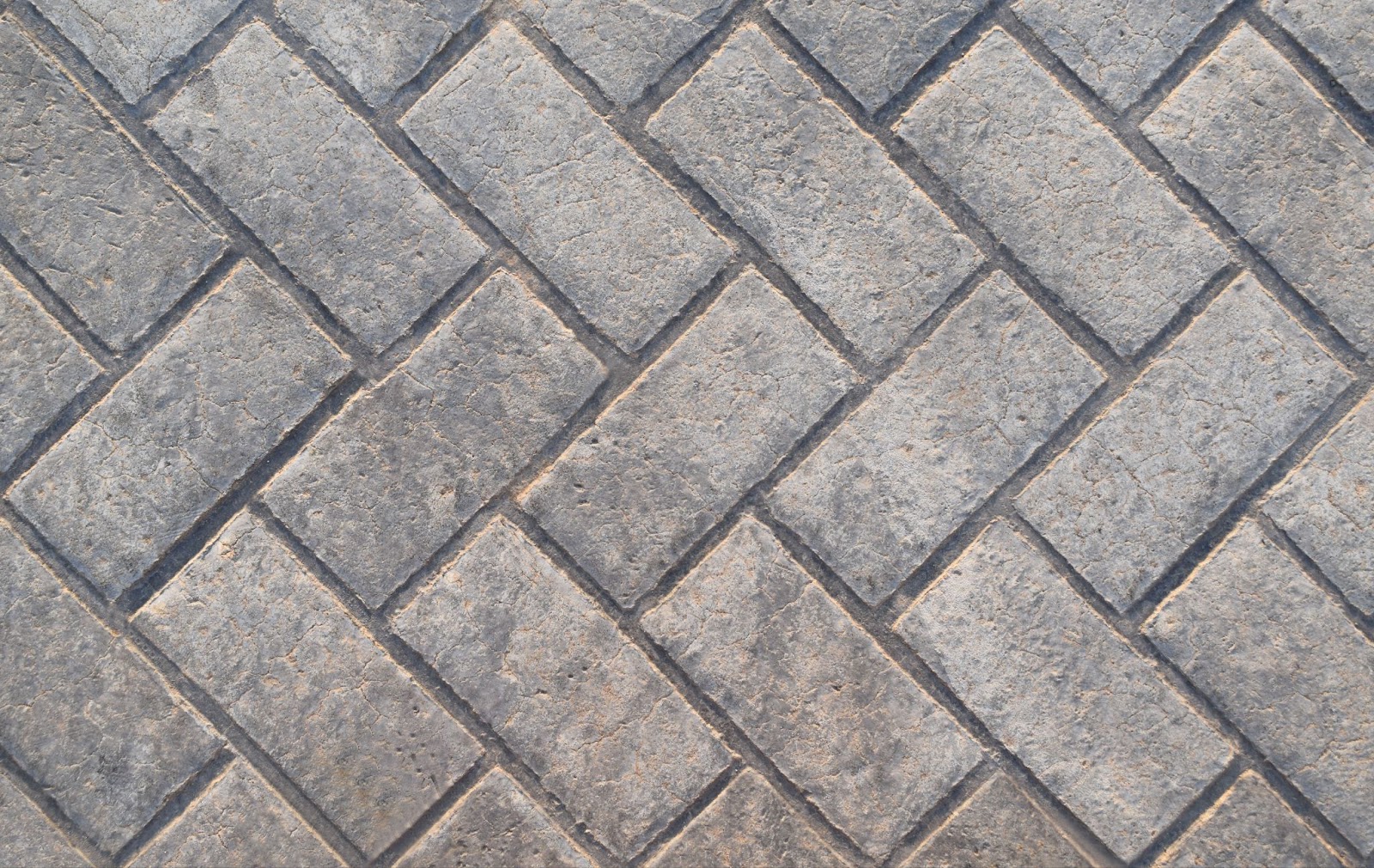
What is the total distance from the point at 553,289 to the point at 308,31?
84cm

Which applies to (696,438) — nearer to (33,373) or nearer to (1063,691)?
(1063,691)

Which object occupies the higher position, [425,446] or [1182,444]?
[425,446]

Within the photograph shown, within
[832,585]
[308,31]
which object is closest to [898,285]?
[832,585]

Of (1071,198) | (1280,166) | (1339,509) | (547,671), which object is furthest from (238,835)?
(1280,166)

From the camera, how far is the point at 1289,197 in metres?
1.90

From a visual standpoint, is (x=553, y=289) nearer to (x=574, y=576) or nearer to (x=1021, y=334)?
(x=574, y=576)

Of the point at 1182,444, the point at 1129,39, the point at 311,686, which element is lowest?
the point at 1182,444

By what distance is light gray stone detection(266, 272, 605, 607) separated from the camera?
74.7 inches

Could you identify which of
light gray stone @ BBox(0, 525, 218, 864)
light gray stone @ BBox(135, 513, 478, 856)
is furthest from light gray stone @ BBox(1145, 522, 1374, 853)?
light gray stone @ BBox(0, 525, 218, 864)

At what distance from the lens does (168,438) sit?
190 centimetres

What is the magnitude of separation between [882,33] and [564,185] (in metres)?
0.82

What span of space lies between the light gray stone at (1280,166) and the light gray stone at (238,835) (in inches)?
101

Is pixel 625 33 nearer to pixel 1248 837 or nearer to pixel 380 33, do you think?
pixel 380 33

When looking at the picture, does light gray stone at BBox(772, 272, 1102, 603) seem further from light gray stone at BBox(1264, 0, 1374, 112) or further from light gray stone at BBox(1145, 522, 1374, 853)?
light gray stone at BBox(1264, 0, 1374, 112)
